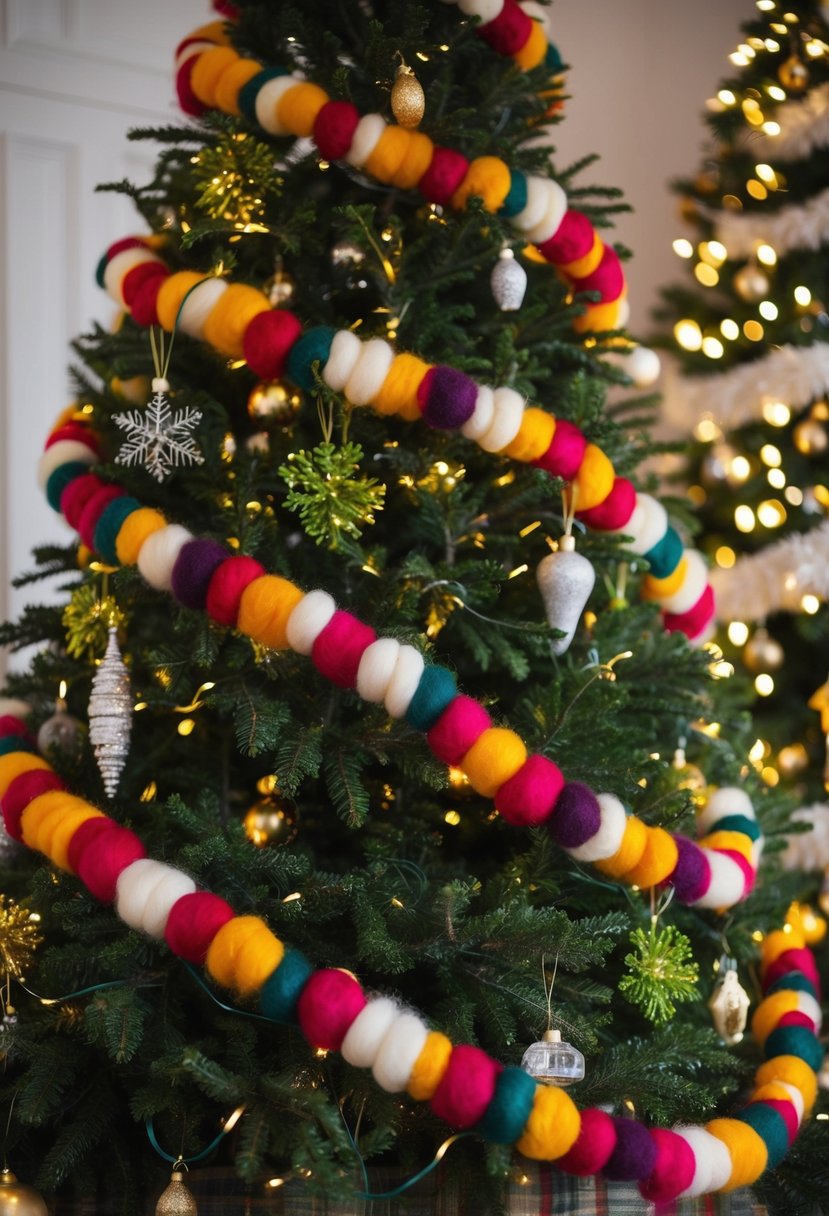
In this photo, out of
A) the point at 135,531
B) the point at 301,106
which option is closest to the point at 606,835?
the point at 135,531

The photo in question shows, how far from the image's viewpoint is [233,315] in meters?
1.02

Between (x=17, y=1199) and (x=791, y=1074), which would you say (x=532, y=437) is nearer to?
(x=791, y=1074)

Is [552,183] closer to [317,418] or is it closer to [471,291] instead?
[471,291]

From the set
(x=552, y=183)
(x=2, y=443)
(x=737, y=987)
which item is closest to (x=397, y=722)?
(x=737, y=987)

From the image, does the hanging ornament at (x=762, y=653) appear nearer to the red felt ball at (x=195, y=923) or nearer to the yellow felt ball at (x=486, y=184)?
the yellow felt ball at (x=486, y=184)

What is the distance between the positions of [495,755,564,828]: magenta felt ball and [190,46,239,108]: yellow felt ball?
70 centimetres

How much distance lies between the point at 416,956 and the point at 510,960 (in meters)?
0.07

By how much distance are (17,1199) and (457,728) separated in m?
0.48

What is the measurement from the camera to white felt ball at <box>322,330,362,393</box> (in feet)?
3.21

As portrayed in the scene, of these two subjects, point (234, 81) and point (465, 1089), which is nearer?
point (465, 1089)

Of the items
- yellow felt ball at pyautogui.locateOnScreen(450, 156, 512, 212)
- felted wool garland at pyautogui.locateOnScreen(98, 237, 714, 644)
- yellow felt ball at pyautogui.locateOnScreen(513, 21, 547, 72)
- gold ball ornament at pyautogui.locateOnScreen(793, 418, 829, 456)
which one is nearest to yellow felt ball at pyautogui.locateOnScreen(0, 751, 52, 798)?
felted wool garland at pyautogui.locateOnScreen(98, 237, 714, 644)

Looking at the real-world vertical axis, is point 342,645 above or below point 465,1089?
above

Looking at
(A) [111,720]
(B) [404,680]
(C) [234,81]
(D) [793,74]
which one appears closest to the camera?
(B) [404,680]

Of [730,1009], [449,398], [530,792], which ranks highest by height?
[449,398]
